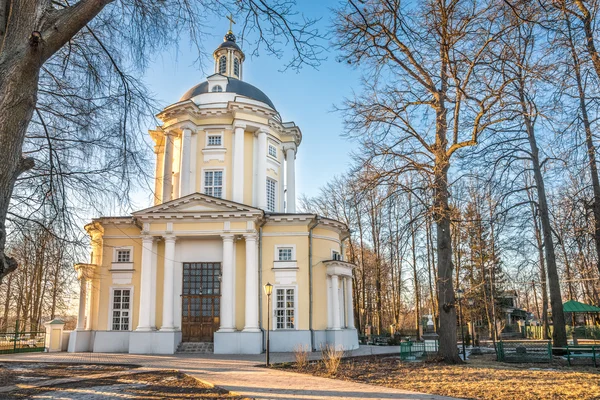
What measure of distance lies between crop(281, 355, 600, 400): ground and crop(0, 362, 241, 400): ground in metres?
4.21

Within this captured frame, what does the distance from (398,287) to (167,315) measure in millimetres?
22351

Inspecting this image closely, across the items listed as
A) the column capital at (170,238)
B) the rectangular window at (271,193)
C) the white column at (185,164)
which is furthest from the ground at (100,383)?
the rectangular window at (271,193)

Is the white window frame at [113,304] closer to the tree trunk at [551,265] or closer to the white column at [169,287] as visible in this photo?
the white column at [169,287]

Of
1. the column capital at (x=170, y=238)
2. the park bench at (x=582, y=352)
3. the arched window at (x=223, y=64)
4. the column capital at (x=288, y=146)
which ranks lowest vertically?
the park bench at (x=582, y=352)

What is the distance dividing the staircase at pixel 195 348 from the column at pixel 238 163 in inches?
331

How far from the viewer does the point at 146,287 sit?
24.0 m

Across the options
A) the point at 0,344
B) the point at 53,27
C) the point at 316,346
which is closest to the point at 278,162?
the point at 316,346

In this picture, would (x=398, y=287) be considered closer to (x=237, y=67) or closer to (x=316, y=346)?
(x=316, y=346)

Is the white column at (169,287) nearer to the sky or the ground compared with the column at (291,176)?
nearer to the ground

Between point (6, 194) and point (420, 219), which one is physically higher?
point (420, 219)

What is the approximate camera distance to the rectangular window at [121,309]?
25109 millimetres

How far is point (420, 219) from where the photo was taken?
55.0ft

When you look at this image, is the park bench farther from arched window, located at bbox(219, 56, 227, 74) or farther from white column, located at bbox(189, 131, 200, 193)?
arched window, located at bbox(219, 56, 227, 74)

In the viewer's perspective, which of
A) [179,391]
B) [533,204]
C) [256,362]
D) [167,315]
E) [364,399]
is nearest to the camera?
[364,399]
